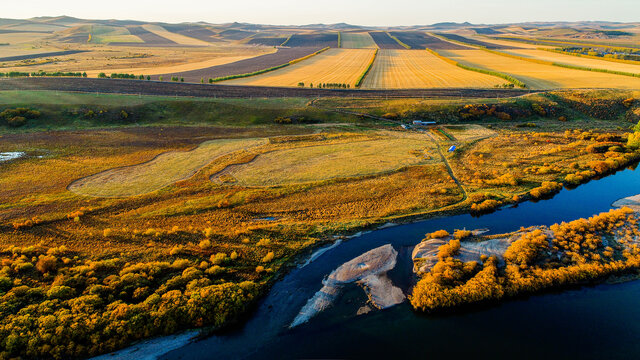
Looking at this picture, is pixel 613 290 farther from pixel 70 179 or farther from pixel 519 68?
pixel 519 68

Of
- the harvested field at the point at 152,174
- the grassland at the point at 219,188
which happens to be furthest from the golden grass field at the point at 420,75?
the harvested field at the point at 152,174

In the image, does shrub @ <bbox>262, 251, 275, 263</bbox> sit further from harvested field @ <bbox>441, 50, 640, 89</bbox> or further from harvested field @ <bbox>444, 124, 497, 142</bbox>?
harvested field @ <bbox>441, 50, 640, 89</bbox>

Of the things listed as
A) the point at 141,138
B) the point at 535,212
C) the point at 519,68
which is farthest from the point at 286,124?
the point at 519,68

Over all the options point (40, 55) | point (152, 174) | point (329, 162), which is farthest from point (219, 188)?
point (40, 55)

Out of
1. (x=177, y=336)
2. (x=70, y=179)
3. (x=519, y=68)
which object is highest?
(x=519, y=68)

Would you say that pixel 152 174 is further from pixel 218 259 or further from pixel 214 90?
pixel 214 90

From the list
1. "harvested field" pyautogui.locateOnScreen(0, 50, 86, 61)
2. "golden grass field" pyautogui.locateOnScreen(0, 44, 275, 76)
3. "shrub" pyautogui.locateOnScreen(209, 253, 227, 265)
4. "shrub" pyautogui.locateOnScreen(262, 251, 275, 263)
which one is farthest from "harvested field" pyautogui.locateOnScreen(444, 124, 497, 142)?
"harvested field" pyautogui.locateOnScreen(0, 50, 86, 61)
